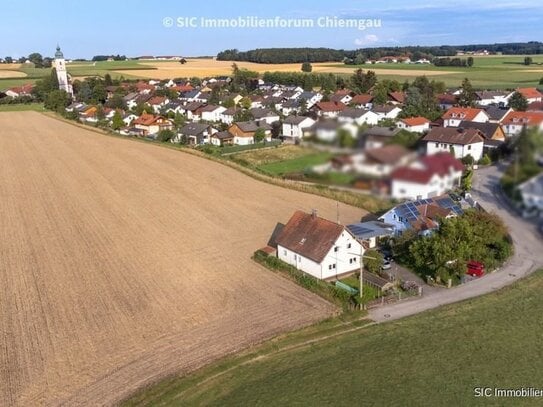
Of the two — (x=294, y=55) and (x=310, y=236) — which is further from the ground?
(x=294, y=55)

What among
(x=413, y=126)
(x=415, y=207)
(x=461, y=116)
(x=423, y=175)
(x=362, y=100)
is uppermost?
(x=423, y=175)

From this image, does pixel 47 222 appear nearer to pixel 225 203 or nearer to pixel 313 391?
pixel 225 203

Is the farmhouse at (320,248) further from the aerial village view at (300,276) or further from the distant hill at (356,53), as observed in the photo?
the distant hill at (356,53)

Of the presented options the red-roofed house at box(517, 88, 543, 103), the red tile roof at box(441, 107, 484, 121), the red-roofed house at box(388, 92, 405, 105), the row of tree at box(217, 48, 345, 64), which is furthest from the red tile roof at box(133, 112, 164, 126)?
the row of tree at box(217, 48, 345, 64)

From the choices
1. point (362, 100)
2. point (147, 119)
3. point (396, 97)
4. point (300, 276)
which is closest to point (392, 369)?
point (300, 276)

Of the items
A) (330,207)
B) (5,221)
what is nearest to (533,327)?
(330,207)

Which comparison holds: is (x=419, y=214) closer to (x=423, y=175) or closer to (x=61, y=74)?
(x=423, y=175)

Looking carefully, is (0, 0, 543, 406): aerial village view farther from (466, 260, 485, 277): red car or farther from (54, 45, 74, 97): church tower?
(54, 45, 74, 97): church tower
